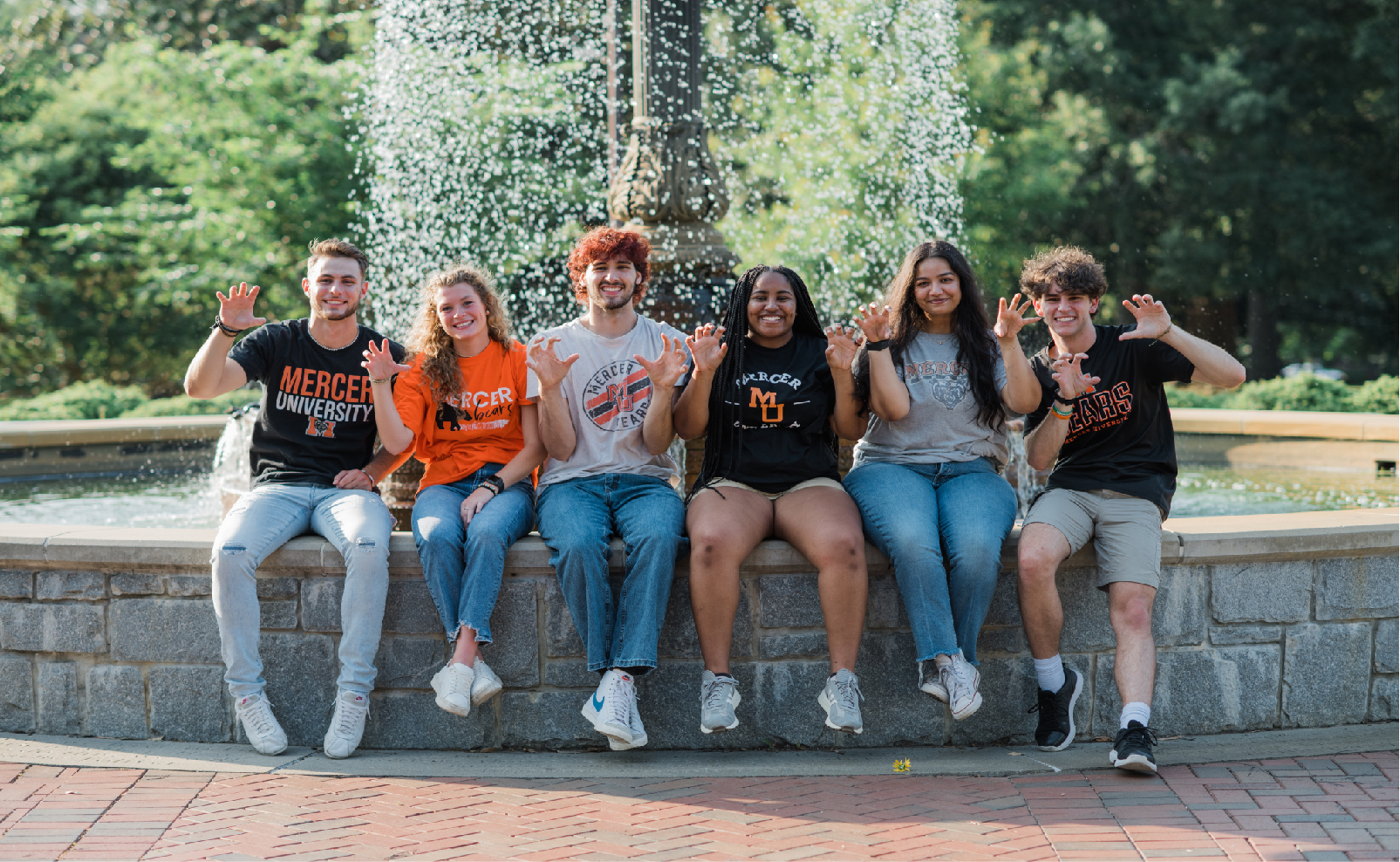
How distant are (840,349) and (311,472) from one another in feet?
6.16

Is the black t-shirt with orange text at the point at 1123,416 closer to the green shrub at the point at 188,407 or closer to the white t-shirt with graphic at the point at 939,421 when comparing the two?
the white t-shirt with graphic at the point at 939,421

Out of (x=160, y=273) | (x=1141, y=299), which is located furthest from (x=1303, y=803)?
(x=160, y=273)

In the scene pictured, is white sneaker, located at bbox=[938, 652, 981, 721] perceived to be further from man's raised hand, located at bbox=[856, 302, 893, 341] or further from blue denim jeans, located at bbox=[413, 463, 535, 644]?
blue denim jeans, located at bbox=[413, 463, 535, 644]

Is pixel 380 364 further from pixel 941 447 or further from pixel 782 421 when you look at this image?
pixel 941 447

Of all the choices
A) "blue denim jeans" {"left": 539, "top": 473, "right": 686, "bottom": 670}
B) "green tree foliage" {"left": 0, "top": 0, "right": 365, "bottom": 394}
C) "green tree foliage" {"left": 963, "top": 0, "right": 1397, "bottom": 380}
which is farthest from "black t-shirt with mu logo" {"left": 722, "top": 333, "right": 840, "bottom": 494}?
"green tree foliage" {"left": 963, "top": 0, "right": 1397, "bottom": 380}

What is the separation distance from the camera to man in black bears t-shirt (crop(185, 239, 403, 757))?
401cm

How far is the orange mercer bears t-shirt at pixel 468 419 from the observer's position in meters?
4.40

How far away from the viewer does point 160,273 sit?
680 inches

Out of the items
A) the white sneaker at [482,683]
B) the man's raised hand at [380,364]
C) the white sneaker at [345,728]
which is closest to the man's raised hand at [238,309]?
the man's raised hand at [380,364]

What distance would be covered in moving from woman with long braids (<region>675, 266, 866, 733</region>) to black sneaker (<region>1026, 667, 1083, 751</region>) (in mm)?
660

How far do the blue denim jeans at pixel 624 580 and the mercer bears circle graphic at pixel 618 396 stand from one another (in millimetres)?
427

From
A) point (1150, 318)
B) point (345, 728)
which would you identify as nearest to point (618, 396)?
Answer: point (345, 728)

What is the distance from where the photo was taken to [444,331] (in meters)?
4.53

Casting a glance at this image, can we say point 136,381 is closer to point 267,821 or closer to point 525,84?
point 525,84
